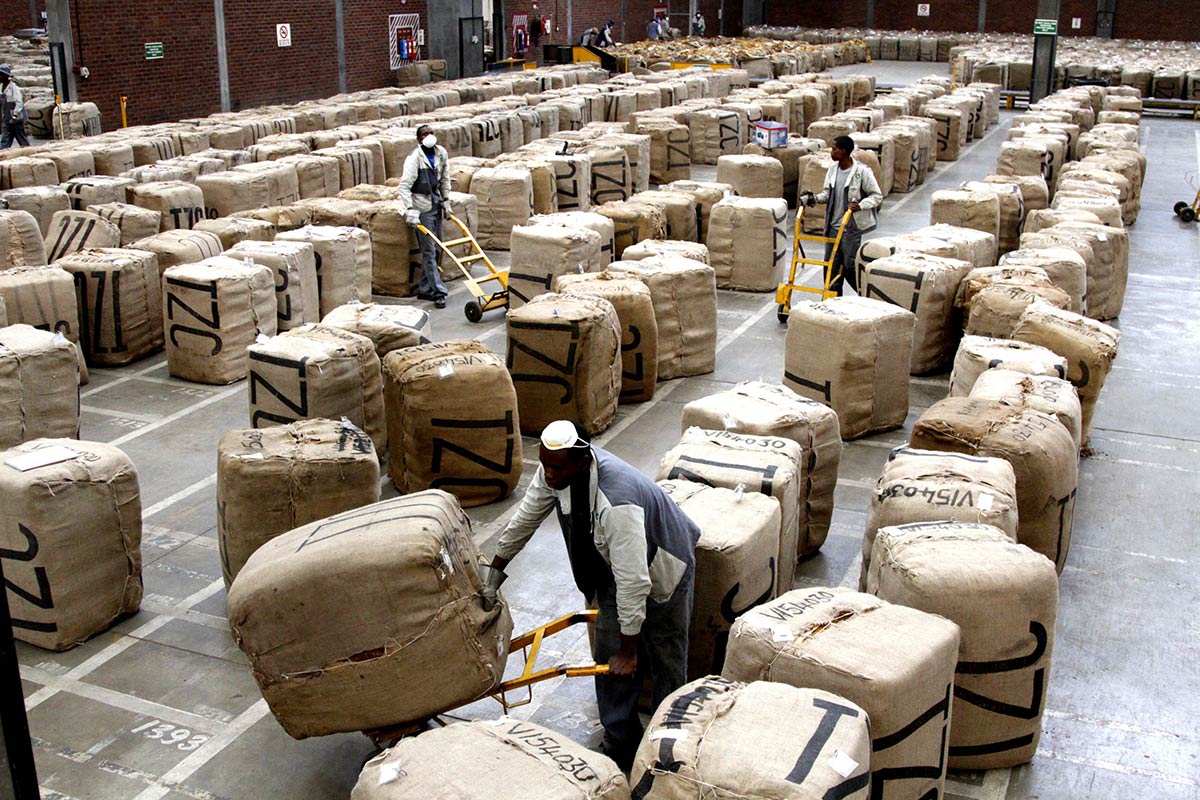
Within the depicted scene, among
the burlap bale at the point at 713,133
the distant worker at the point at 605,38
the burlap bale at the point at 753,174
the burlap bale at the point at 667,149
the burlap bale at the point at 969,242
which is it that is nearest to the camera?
the burlap bale at the point at 969,242

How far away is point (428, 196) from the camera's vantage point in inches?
512

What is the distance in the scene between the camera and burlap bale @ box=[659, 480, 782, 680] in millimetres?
5543

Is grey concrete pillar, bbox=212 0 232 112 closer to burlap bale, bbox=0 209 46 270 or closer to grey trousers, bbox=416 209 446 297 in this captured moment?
grey trousers, bbox=416 209 446 297

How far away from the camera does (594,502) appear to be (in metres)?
5.05

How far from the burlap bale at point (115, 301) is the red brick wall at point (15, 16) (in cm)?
2689

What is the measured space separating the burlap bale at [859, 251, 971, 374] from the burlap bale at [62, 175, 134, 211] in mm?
8845

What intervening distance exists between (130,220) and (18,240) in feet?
4.22

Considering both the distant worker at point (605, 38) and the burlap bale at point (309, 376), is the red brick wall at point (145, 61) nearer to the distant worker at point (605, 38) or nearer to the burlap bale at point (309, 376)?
the distant worker at point (605, 38)

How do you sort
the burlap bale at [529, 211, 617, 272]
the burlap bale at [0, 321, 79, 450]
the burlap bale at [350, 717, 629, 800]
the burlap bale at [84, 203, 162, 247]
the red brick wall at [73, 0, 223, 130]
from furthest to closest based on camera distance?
the red brick wall at [73, 0, 223, 130] < the burlap bale at [84, 203, 162, 247] < the burlap bale at [529, 211, 617, 272] < the burlap bale at [0, 321, 79, 450] < the burlap bale at [350, 717, 629, 800]

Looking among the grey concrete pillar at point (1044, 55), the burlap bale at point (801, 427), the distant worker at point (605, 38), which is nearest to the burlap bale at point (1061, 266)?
the burlap bale at point (801, 427)

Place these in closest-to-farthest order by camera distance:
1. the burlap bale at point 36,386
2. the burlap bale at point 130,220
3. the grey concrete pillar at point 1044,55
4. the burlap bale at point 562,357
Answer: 1. the burlap bale at point 36,386
2. the burlap bale at point 562,357
3. the burlap bale at point 130,220
4. the grey concrete pillar at point 1044,55

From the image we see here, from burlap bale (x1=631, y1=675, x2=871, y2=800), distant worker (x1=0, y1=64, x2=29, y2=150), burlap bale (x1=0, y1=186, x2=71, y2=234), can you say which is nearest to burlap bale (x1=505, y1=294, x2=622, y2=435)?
burlap bale (x1=631, y1=675, x2=871, y2=800)

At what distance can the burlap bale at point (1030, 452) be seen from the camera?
266 inches

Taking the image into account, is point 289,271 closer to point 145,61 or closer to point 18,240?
point 18,240
